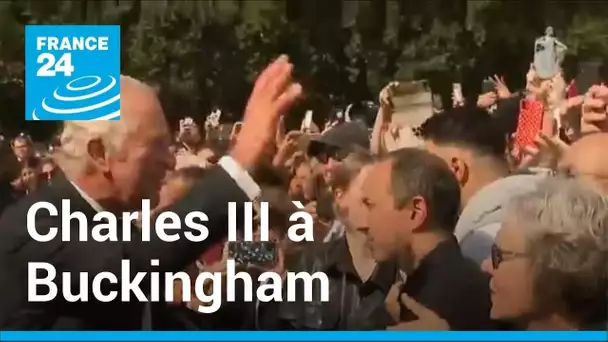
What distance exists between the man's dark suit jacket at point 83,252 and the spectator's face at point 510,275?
1.93 ft

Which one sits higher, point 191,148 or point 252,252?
point 191,148

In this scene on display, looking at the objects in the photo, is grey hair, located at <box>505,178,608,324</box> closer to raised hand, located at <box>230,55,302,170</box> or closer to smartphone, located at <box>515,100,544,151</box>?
smartphone, located at <box>515,100,544,151</box>

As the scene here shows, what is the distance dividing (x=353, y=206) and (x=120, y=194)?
1.71 feet

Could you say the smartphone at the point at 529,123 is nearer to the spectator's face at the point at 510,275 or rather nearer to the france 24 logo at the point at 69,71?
the spectator's face at the point at 510,275

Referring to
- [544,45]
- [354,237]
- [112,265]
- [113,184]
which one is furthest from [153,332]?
[544,45]

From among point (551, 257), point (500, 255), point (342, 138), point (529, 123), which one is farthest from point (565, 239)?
point (342, 138)

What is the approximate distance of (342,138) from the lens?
2.11 m

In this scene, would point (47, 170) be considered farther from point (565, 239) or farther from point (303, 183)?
point (565, 239)

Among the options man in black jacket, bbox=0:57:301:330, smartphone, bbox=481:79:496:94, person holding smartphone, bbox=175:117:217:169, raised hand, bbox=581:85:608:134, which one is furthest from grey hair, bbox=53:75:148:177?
raised hand, bbox=581:85:608:134

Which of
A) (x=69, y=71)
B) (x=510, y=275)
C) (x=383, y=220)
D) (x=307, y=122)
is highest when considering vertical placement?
(x=69, y=71)

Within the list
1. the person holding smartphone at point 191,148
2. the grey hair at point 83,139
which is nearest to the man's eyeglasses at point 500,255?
the person holding smartphone at point 191,148

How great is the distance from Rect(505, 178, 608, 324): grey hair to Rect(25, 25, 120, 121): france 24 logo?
3.14 feet

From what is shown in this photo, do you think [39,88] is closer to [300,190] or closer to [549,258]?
[300,190]

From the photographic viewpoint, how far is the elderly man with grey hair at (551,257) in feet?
6.98
